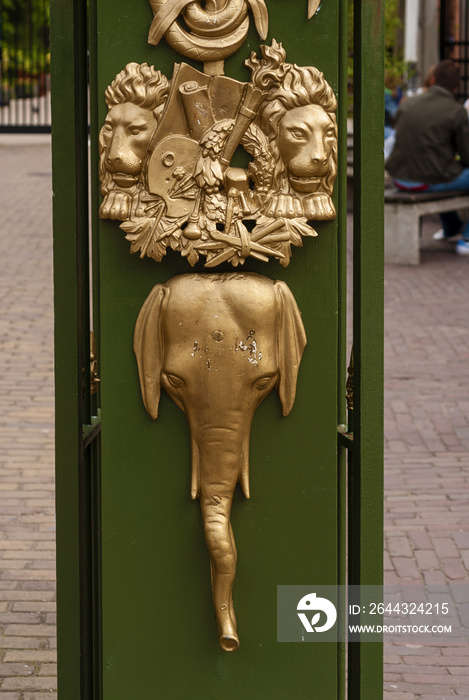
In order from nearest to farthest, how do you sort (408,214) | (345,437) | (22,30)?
(345,437), (408,214), (22,30)

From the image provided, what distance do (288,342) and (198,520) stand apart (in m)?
0.48

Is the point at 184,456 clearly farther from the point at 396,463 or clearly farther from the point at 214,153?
the point at 396,463

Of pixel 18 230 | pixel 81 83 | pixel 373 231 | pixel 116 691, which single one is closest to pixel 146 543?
pixel 116 691

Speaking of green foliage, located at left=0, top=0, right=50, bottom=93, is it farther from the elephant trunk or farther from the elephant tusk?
the elephant trunk

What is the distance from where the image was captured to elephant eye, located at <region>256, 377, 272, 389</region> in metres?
2.61

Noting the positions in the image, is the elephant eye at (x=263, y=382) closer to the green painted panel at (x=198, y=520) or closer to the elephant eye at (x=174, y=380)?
the green painted panel at (x=198, y=520)

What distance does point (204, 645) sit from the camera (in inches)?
109

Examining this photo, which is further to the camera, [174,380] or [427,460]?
[427,460]

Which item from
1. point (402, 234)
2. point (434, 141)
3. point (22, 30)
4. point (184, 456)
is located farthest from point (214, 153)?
point (22, 30)

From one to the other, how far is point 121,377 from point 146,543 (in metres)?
0.41

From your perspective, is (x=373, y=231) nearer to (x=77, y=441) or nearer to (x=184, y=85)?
(x=184, y=85)

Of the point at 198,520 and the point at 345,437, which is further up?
the point at 345,437

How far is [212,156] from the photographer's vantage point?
8.38ft

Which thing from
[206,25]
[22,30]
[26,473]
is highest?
[22,30]
